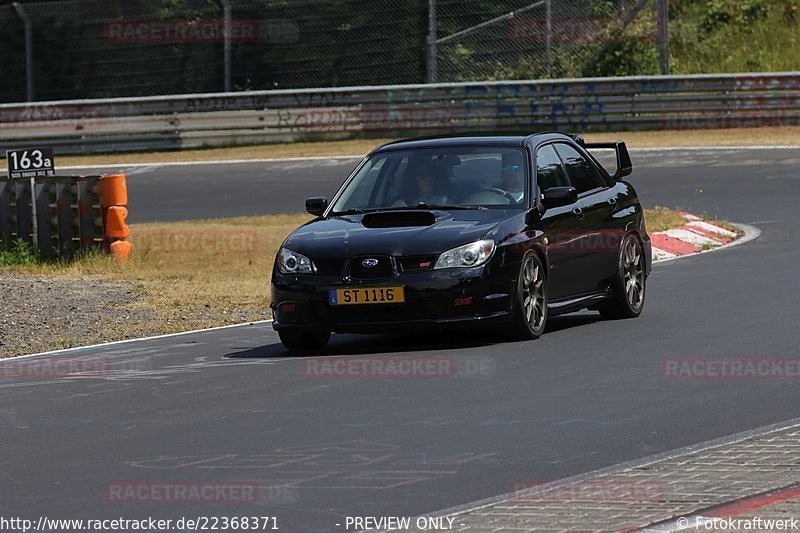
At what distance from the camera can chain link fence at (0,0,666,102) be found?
3300 cm

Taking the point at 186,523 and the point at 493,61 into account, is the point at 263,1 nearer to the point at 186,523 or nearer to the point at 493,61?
the point at 493,61

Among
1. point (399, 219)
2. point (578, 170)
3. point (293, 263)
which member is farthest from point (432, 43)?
point (293, 263)

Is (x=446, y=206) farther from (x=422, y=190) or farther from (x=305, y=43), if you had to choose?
(x=305, y=43)

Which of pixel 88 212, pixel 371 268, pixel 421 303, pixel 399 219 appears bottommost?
pixel 421 303

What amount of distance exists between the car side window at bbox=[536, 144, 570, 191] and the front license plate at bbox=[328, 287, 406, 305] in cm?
167

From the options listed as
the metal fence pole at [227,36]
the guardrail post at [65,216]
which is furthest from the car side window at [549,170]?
the metal fence pole at [227,36]

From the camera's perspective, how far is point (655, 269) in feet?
53.5

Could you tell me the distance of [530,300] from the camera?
1116cm

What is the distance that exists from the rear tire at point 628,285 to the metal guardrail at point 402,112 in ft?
57.5

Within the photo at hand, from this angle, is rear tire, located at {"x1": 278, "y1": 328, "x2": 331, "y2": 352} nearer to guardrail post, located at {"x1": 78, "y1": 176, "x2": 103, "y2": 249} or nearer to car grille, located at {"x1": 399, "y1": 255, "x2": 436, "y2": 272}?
car grille, located at {"x1": 399, "y1": 255, "x2": 436, "y2": 272}

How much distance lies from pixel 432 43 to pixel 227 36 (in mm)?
4537

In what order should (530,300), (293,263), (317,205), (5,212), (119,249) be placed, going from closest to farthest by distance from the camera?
(293,263)
(530,300)
(317,205)
(119,249)
(5,212)

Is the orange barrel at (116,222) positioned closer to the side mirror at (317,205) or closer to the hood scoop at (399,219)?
the side mirror at (317,205)

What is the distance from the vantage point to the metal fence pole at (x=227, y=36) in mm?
34062
